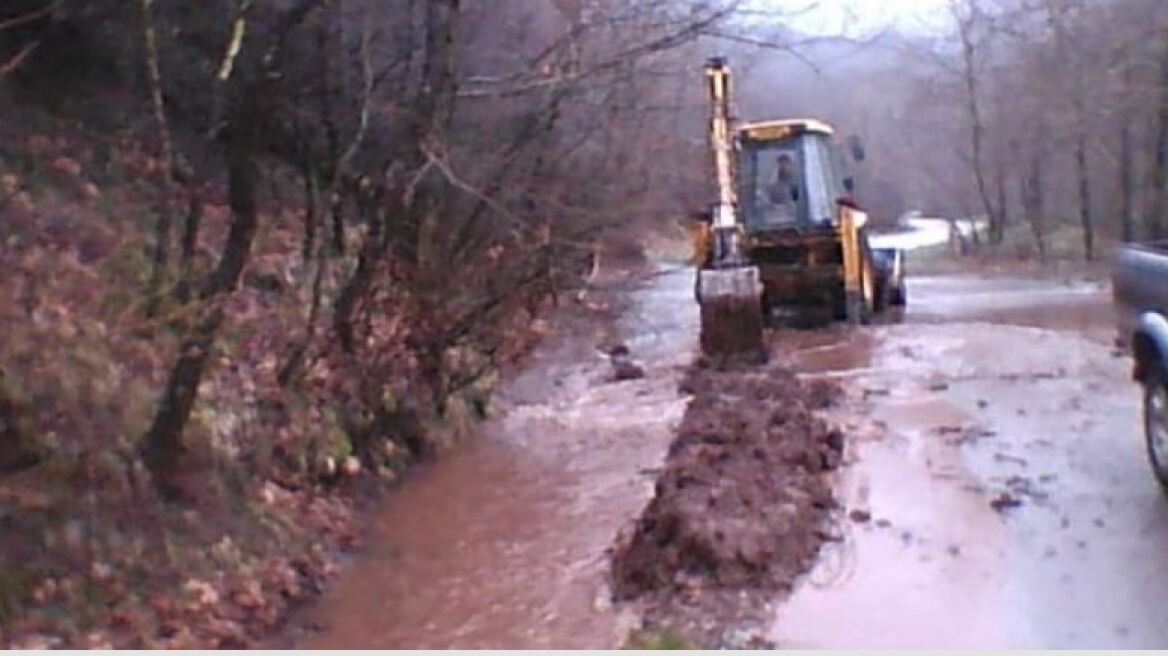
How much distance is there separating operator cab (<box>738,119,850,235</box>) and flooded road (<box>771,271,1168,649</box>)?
344 centimetres

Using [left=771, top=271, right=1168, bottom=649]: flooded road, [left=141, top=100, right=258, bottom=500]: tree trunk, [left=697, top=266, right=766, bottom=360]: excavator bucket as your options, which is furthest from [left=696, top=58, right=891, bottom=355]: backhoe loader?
[left=141, top=100, right=258, bottom=500]: tree trunk

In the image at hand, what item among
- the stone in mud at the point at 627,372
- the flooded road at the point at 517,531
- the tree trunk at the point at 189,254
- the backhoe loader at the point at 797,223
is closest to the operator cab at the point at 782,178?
the backhoe loader at the point at 797,223

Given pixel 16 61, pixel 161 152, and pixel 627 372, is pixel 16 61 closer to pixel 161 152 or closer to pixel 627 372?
pixel 161 152

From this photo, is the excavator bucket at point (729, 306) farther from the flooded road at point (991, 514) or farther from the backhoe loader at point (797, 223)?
the backhoe loader at point (797, 223)

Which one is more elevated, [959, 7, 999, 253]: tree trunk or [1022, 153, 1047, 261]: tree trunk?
→ [959, 7, 999, 253]: tree trunk

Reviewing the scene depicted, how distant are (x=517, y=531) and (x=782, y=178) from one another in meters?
10.9

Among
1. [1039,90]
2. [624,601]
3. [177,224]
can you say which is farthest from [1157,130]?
[624,601]

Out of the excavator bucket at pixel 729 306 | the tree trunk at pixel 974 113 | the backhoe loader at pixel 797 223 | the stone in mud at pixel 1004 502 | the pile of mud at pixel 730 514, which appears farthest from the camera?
the tree trunk at pixel 974 113

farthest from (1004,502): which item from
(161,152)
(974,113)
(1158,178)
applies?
(974,113)

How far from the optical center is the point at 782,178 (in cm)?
1891

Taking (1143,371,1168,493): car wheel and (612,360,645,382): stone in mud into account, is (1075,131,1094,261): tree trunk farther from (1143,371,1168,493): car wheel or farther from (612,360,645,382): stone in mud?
(1143,371,1168,493): car wheel

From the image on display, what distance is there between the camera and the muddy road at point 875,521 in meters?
6.70

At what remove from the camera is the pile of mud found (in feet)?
23.5

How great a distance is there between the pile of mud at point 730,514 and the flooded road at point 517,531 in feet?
0.83
